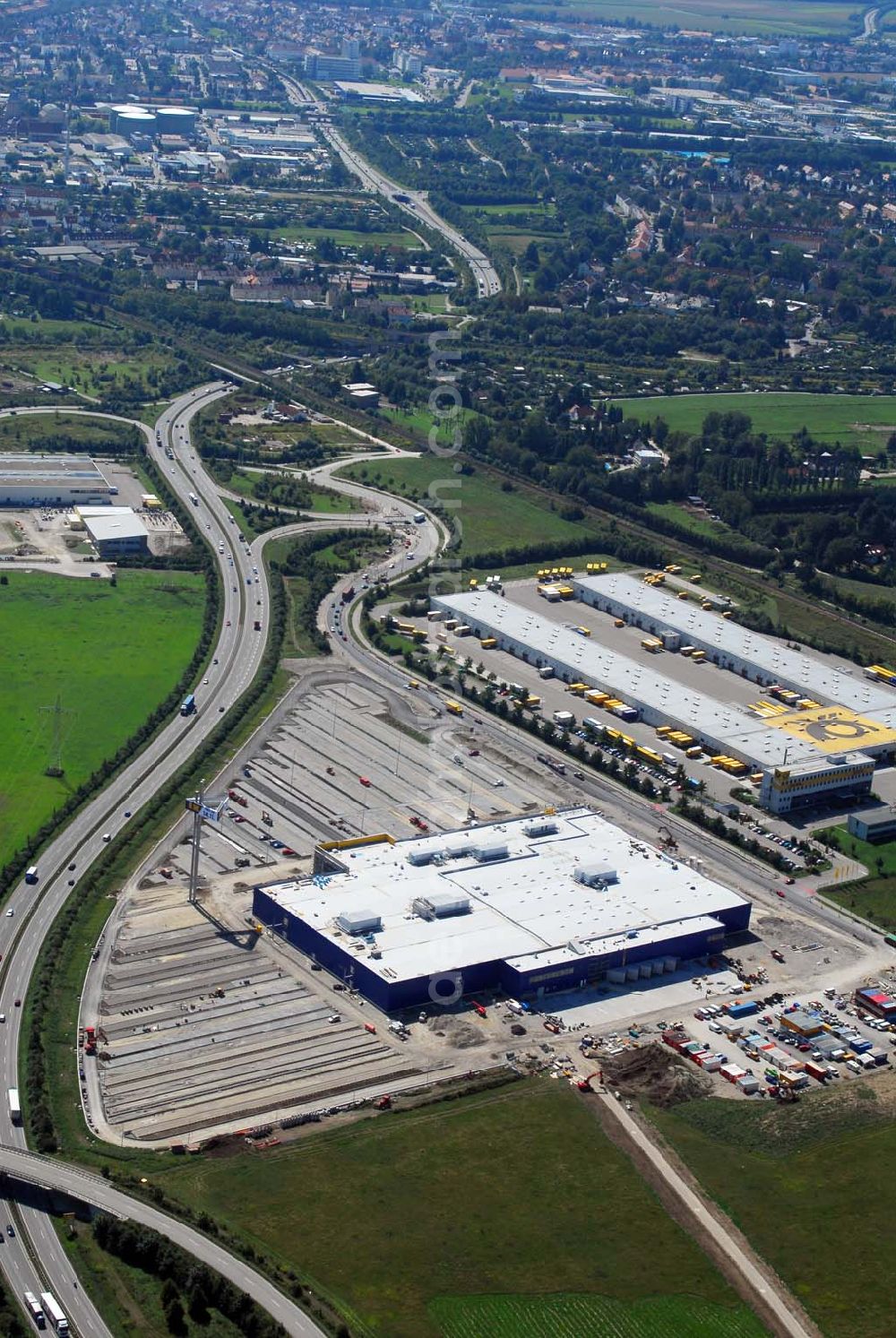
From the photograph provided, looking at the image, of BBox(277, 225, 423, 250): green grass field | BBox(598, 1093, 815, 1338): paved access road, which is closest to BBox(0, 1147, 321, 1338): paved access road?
BBox(598, 1093, 815, 1338): paved access road

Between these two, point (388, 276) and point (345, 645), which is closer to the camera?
point (345, 645)

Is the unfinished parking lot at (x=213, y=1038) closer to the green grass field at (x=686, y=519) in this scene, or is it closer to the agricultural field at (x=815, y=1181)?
the agricultural field at (x=815, y=1181)

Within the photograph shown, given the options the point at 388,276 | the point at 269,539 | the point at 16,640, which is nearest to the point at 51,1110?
the point at 16,640

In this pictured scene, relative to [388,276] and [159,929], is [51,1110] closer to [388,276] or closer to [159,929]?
[159,929]

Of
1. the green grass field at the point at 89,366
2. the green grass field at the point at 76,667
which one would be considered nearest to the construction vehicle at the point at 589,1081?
the green grass field at the point at 76,667

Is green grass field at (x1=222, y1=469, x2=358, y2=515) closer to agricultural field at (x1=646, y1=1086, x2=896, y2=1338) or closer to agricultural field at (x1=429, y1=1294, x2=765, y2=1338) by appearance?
agricultural field at (x1=646, y1=1086, x2=896, y2=1338)

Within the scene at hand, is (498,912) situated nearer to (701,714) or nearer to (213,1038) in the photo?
(213,1038)
